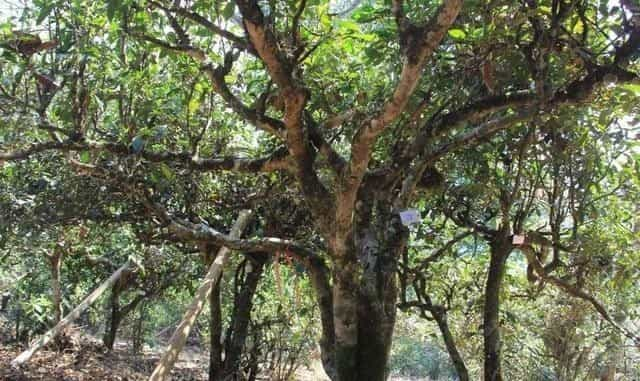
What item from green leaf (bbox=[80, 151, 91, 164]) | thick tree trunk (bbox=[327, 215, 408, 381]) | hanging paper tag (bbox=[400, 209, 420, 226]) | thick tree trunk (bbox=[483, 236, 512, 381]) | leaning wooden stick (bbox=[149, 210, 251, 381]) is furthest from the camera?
thick tree trunk (bbox=[483, 236, 512, 381])

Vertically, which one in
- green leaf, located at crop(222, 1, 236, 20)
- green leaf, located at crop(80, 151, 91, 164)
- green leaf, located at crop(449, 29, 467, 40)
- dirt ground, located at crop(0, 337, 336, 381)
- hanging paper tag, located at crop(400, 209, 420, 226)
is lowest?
dirt ground, located at crop(0, 337, 336, 381)

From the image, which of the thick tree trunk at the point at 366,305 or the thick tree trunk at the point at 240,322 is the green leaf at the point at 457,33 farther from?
the thick tree trunk at the point at 240,322

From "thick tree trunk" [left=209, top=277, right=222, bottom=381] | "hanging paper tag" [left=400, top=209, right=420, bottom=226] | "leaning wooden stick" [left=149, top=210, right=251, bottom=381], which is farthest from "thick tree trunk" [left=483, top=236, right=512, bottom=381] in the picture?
"thick tree trunk" [left=209, top=277, right=222, bottom=381]

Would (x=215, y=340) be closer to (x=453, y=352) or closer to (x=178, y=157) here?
(x=453, y=352)

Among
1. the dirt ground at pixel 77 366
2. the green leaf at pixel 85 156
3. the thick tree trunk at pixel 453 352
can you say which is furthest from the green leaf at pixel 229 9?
the dirt ground at pixel 77 366

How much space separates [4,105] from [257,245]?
1711 millimetres

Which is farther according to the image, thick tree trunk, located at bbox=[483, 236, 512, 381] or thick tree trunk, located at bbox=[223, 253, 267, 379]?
thick tree trunk, located at bbox=[223, 253, 267, 379]

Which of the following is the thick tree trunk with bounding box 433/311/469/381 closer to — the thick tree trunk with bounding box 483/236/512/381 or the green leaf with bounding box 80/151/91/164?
the thick tree trunk with bounding box 483/236/512/381

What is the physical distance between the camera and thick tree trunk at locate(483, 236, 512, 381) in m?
4.74

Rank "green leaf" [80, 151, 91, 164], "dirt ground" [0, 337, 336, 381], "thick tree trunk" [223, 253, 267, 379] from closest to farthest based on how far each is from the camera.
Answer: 1. "green leaf" [80, 151, 91, 164]
2. "dirt ground" [0, 337, 336, 381]
3. "thick tree trunk" [223, 253, 267, 379]

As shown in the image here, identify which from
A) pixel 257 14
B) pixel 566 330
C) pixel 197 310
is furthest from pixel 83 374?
pixel 566 330

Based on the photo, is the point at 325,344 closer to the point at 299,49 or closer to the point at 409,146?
the point at 409,146

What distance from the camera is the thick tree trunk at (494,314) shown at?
15.6 ft

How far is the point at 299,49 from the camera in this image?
104 inches
